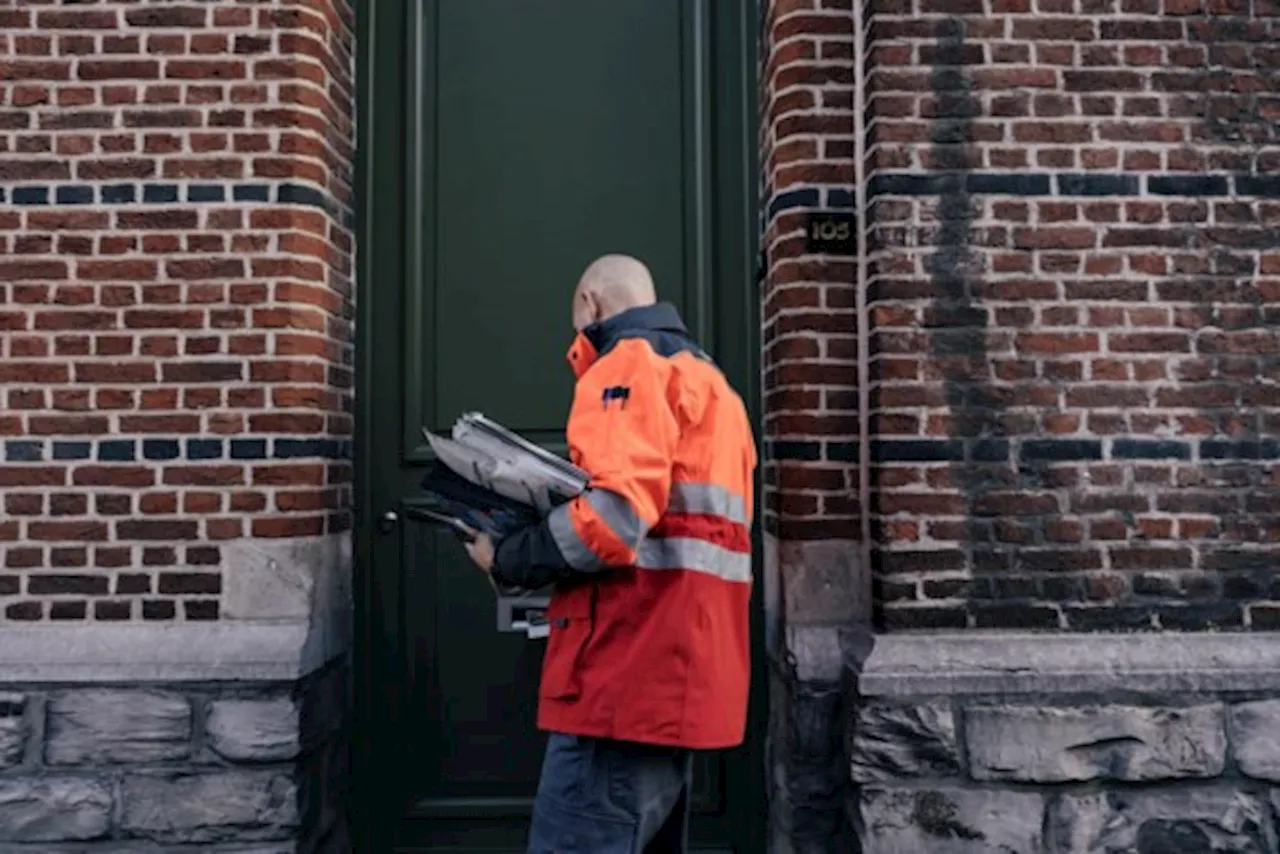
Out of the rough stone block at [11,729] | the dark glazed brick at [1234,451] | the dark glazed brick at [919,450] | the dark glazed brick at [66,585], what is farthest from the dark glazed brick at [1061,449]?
the rough stone block at [11,729]

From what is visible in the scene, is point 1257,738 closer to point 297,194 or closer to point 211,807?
point 211,807

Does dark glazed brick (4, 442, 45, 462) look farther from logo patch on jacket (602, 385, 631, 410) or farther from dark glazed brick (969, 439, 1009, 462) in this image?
dark glazed brick (969, 439, 1009, 462)

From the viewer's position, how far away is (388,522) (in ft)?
13.1

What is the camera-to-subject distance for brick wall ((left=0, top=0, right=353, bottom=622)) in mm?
3490

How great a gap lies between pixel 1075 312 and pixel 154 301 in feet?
9.68

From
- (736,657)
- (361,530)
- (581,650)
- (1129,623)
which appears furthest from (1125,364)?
(361,530)

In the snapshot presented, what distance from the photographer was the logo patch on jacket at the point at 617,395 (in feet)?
8.46

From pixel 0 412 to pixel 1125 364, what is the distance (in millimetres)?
3598

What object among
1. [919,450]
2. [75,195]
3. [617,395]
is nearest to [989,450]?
[919,450]

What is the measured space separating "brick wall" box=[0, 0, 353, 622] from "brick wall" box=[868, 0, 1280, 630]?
189cm

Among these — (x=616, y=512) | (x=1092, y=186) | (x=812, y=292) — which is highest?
(x=1092, y=186)

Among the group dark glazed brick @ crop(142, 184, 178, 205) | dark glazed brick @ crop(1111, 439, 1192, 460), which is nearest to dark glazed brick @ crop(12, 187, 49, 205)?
dark glazed brick @ crop(142, 184, 178, 205)

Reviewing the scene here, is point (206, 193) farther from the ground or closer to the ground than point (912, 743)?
farther from the ground

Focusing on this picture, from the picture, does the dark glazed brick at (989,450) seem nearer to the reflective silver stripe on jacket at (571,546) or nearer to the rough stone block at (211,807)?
the reflective silver stripe on jacket at (571,546)
